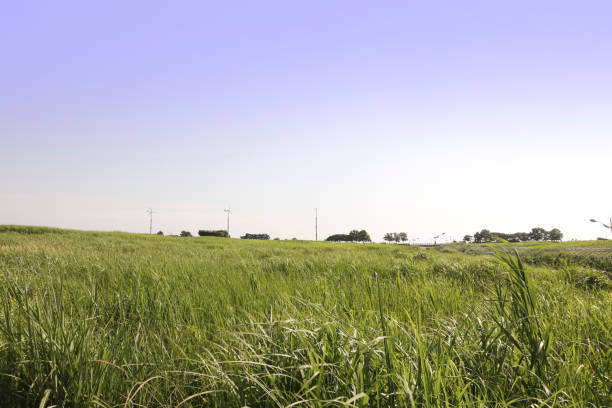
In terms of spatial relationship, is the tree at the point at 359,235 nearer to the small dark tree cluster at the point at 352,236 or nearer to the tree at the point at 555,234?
the small dark tree cluster at the point at 352,236

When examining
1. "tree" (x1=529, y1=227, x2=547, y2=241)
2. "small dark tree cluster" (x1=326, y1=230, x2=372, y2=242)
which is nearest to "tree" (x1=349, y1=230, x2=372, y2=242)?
"small dark tree cluster" (x1=326, y1=230, x2=372, y2=242)

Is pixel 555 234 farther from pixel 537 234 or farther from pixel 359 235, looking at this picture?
pixel 359 235

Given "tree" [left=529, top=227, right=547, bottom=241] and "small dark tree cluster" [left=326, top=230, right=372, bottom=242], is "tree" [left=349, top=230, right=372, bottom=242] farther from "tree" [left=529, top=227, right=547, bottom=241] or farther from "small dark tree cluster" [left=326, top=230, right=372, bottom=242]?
"tree" [left=529, top=227, right=547, bottom=241]

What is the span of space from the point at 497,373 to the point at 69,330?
2912mm

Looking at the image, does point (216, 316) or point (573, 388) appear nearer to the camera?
point (573, 388)

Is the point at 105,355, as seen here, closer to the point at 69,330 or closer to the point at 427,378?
the point at 69,330

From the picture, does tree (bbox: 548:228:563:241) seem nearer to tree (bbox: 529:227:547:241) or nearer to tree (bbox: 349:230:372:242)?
tree (bbox: 529:227:547:241)

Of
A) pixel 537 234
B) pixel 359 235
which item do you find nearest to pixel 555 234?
pixel 537 234

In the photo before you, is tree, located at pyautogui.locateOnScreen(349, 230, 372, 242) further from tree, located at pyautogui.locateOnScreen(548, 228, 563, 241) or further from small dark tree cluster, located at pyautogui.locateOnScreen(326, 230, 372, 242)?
tree, located at pyautogui.locateOnScreen(548, 228, 563, 241)

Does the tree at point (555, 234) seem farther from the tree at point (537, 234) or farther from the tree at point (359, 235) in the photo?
the tree at point (359, 235)

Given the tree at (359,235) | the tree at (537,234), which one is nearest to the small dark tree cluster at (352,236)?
the tree at (359,235)

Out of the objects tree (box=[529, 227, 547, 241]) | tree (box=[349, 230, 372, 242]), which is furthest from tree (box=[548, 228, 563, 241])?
tree (box=[349, 230, 372, 242])

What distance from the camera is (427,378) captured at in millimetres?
1719

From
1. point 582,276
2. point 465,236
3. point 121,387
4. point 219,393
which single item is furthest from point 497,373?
point 465,236
